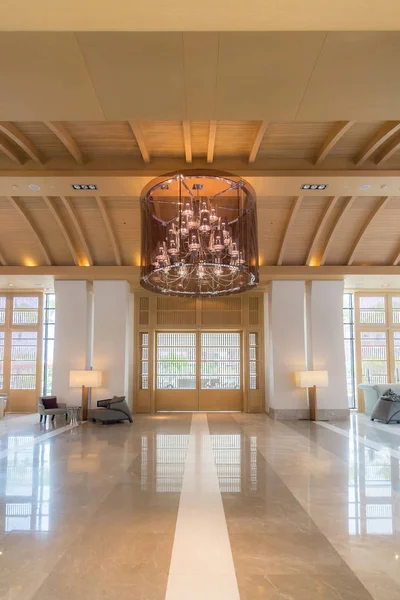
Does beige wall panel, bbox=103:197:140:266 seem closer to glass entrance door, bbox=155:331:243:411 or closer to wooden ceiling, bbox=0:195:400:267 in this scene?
wooden ceiling, bbox=0:195:400:267

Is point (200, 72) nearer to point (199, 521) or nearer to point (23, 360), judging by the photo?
point (199, 521)

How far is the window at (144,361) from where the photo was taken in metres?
15.8

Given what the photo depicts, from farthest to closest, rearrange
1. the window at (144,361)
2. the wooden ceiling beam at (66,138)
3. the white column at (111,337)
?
the window at (144,361), the white column at (111,337), the wooden ceiling beam at (66,138)

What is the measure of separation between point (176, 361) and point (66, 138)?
9564 mm

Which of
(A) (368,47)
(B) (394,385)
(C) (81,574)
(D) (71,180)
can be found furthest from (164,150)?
(B) (394,385)

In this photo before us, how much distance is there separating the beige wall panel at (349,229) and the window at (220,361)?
4461mm

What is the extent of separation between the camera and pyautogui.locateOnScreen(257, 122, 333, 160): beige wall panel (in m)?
8.20

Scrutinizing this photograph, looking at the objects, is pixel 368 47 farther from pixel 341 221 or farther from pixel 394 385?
pixel 394 385

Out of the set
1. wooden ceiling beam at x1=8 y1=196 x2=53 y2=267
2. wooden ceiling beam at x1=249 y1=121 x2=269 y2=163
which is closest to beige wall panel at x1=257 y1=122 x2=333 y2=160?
wooden ceiling beam at x1=249 y1=121 x2=269 y2=163

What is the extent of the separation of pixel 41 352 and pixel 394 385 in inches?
474

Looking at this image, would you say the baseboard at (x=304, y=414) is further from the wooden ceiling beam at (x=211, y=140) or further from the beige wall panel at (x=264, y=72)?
the beige wall panel at (x=264, y=72)

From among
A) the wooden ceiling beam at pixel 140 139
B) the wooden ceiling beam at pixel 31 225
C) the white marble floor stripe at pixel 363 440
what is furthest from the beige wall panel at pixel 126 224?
the white marble floor stripe at pixel 363 440

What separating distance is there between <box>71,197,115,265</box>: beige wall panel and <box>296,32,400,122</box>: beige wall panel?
318 inches

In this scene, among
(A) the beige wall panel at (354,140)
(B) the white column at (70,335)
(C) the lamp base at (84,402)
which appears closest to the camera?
(A) the beige wall panel at (354,140)
